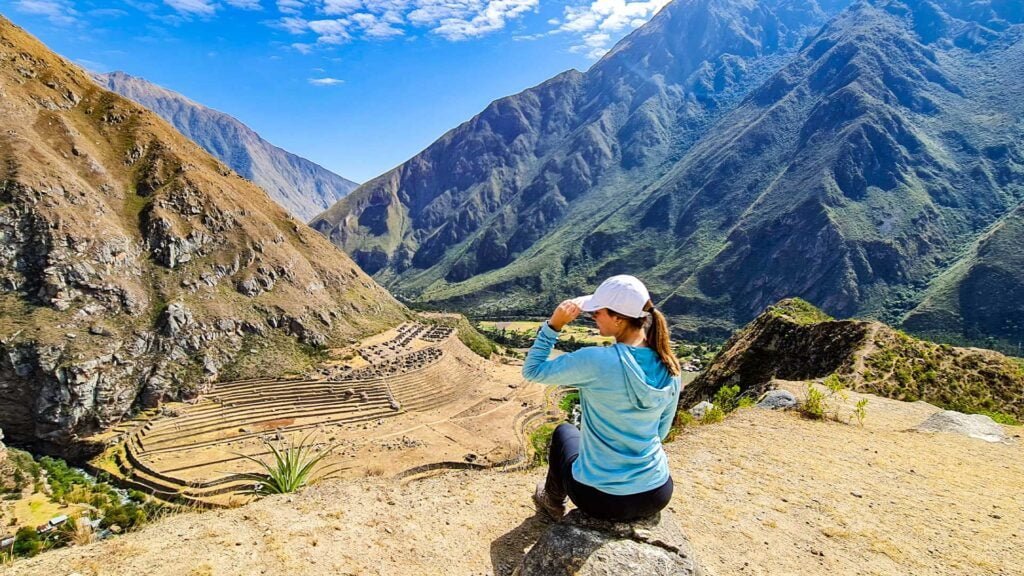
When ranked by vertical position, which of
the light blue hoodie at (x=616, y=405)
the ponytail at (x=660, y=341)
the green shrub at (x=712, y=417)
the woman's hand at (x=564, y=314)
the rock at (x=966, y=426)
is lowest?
the rock at (x=966, y=426)

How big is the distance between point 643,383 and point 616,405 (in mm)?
309

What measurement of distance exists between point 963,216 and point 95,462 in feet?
624

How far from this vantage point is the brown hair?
345cm

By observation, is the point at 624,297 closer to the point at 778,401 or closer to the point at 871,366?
the point at 778,401

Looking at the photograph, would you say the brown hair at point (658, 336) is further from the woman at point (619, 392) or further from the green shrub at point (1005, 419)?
the green shrub at point (1005, 419)

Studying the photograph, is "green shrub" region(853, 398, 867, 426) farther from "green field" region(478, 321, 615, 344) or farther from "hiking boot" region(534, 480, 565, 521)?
"green field" region(478, 321, 615, 344)

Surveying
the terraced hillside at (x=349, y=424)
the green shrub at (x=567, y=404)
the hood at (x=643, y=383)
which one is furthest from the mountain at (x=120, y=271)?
the hood at (x=643, y=383)

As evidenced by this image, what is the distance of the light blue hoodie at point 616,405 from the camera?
346 centimetres

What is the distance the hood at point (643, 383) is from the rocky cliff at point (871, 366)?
42.4 ft

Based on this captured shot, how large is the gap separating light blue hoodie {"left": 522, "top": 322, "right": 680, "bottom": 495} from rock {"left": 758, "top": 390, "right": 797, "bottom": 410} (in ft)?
30.9

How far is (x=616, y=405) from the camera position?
358cm

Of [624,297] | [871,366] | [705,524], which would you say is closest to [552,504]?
[705,524]

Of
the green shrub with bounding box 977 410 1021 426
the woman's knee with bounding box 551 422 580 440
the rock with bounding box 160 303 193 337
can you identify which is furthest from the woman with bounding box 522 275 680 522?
the rock with bounding box 160 303 193 337

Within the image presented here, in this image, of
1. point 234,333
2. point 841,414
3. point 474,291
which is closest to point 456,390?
point 234,333
